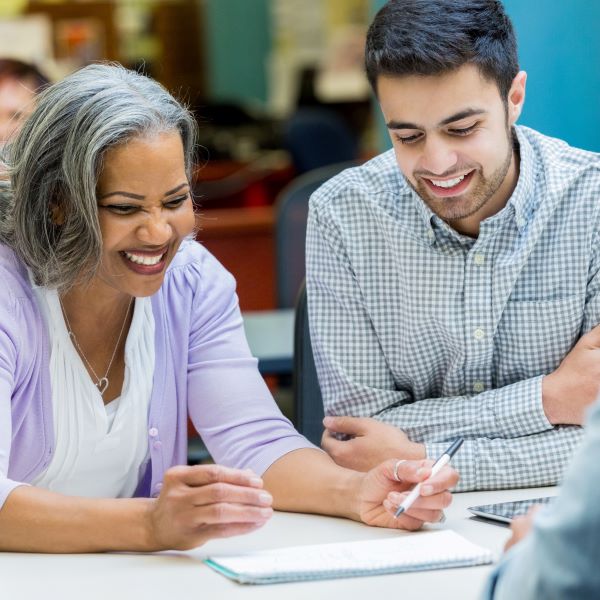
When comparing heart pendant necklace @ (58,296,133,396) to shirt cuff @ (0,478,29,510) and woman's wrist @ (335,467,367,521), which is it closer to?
shirt cuff @ (0,478,29,510)

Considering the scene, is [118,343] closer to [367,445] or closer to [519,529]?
[367,445]

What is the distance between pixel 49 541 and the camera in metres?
1.65

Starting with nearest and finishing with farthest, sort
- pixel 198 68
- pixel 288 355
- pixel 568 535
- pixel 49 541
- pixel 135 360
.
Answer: pixel 568 535 → pixel 49 541 → pixel 135 360 → pixel 288 355 → pixel 198 68

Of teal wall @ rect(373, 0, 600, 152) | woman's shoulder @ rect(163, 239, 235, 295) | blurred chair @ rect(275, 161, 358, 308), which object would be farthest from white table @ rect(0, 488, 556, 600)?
blurred chair @ rect(275, 161, 358, 308)

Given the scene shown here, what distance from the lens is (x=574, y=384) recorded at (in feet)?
6.38

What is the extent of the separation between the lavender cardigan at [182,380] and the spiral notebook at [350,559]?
1.20 feet

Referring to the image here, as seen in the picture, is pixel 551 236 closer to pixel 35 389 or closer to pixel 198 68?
pixel 35 389

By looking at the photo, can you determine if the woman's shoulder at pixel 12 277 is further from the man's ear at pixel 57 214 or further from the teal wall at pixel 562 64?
the teal wall at pixel 562 64

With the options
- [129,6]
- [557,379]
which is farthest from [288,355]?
[129,6]

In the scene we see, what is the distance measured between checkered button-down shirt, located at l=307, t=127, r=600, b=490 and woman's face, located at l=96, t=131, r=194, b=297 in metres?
0.35

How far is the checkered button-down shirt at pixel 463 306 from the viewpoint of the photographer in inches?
79.0

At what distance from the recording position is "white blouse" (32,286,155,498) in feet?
6.33

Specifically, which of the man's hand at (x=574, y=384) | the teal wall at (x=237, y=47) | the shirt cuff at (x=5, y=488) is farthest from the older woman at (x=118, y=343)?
the teal wall at (x=237, y=47)

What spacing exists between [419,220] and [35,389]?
2.32ft
